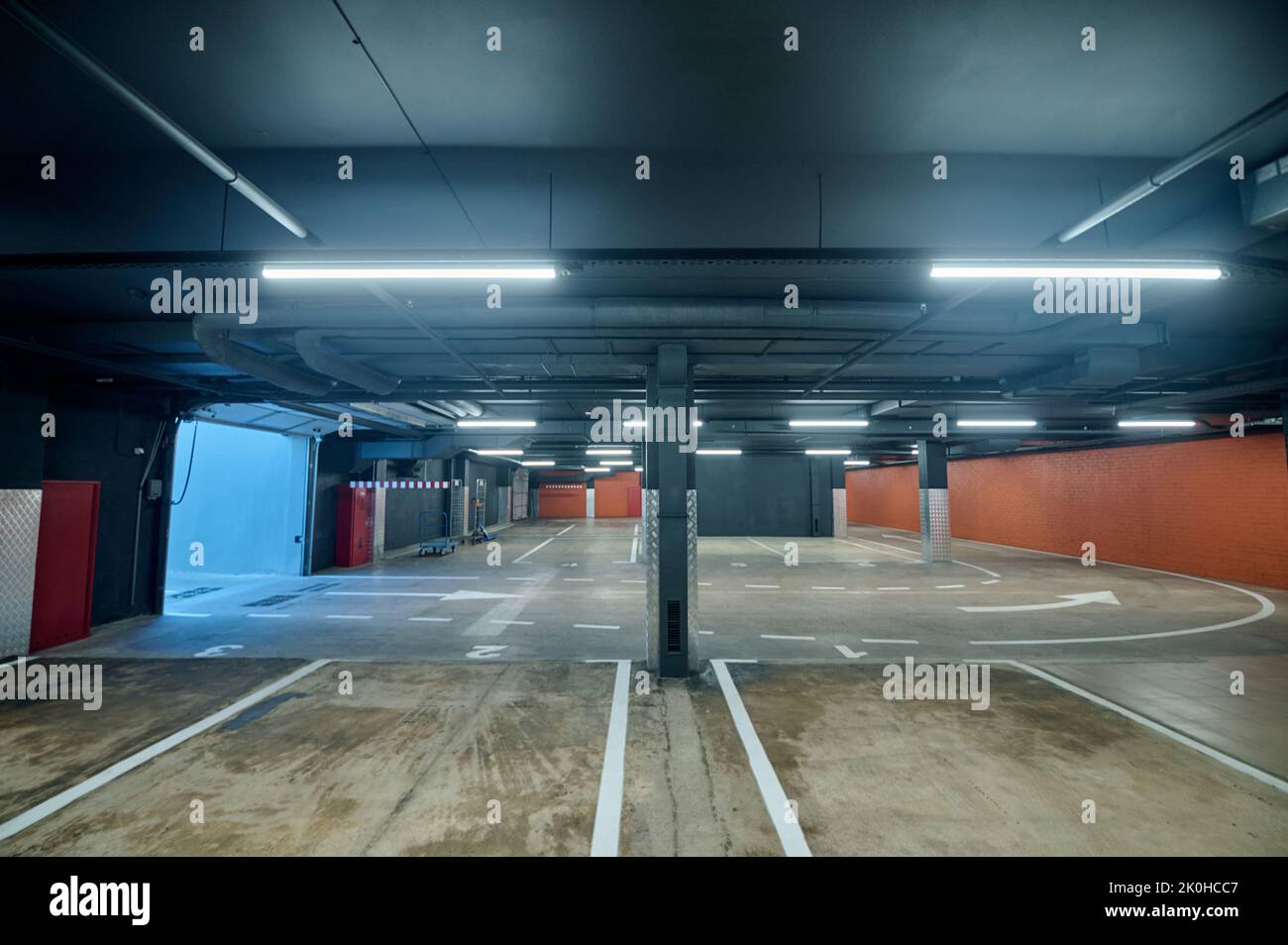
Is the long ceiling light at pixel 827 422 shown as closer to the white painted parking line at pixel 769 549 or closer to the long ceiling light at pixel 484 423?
the white painted parking line at pixel 769 549

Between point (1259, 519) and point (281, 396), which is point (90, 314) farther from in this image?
point (1259, 519)

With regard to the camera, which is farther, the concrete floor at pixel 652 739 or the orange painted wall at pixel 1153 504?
the orange painted wall at pixel 1153 504

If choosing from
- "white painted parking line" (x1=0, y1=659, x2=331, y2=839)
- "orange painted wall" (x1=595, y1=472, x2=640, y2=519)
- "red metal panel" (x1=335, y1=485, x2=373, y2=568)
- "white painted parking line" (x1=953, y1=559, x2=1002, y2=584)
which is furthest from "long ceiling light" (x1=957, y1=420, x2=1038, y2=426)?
"orange painted wall" (x1=595, y1=472, x2=640, y2=519)

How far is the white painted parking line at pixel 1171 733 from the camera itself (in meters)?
3.95

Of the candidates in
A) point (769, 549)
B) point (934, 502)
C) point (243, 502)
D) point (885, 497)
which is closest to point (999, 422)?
point (934, 502)

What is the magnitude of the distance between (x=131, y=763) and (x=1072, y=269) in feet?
27.4

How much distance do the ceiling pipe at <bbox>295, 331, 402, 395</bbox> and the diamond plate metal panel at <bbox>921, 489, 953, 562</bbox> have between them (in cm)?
1620

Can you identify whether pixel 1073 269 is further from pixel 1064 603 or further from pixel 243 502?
pixel 243 502

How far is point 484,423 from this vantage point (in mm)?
13852

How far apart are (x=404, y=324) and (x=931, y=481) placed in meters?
17.0

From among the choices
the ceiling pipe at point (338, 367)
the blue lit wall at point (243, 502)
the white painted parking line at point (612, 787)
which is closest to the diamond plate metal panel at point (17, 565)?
the ceiling pipe at point (338, 367)

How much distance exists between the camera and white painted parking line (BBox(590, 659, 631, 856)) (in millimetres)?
3207

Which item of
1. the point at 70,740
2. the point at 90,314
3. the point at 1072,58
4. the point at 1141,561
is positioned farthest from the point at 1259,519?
the point at 90,314

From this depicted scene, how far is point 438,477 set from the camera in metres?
21.4
